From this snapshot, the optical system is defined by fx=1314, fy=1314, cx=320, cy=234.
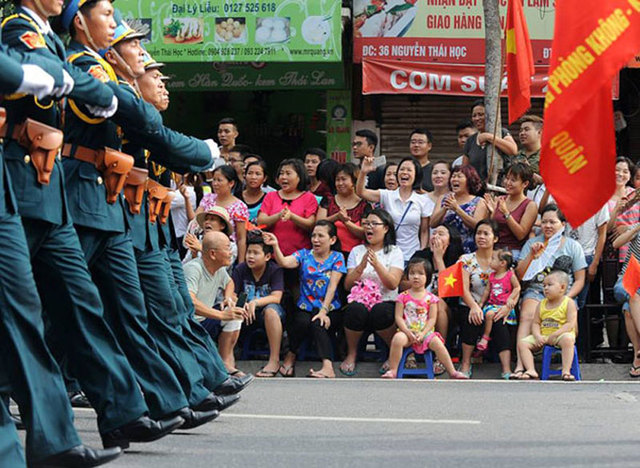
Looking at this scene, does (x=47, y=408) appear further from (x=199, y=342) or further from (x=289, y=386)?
(x=289, y=386)

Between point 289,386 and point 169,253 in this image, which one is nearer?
point 169,253

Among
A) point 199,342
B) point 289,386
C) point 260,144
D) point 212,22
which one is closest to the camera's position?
point 199,342

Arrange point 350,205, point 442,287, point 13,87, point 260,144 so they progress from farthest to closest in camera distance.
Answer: point 260,144, point 350,205, point 442,287, point 13,87

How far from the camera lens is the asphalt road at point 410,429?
20.1 feet

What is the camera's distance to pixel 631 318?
1147 centimetres

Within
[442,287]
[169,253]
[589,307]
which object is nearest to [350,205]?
[442,287]

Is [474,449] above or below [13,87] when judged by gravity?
below

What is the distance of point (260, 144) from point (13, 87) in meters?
15.6

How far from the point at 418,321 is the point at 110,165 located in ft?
17.8

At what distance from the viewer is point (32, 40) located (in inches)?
215

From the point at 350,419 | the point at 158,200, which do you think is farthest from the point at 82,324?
the point at 350,419

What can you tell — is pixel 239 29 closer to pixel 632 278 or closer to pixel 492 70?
pixel 492 70

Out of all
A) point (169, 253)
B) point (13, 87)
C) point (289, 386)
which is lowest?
point (289, 386)

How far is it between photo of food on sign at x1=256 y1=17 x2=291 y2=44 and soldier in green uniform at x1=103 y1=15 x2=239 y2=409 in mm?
10207
